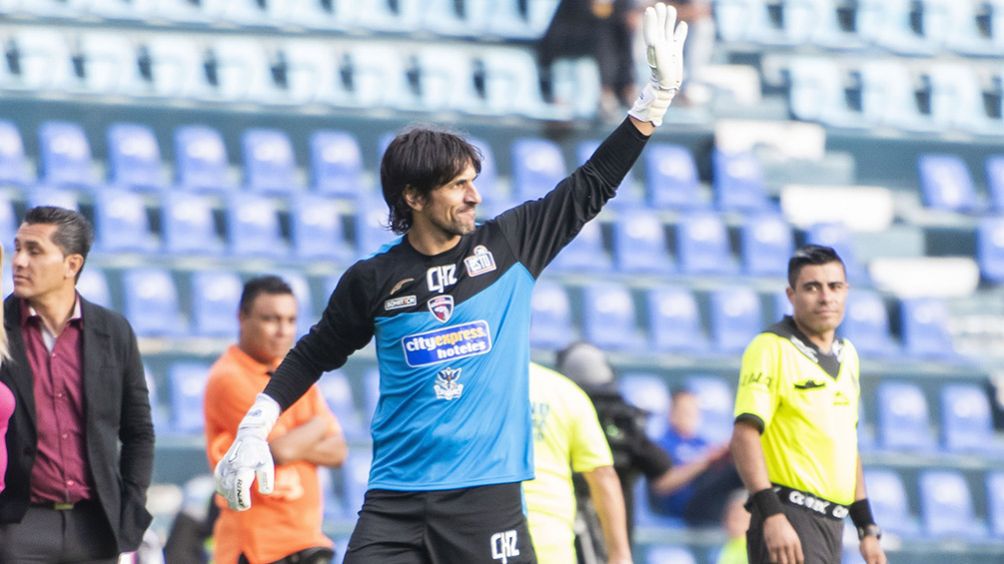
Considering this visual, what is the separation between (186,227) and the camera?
14023 millimetres

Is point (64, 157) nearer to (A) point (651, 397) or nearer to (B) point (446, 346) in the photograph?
(A) point (651, 397)

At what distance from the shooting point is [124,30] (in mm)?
15430

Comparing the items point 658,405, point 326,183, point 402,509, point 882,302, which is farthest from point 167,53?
point 402,509

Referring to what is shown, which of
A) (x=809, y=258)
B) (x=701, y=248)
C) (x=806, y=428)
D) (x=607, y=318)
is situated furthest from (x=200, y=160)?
(x=806, y=428)

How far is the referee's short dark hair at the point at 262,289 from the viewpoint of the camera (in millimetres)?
7641

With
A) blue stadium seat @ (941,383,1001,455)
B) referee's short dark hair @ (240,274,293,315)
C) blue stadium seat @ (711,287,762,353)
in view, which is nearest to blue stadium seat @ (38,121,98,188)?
blue stadium seat @ (711,287,762,353)

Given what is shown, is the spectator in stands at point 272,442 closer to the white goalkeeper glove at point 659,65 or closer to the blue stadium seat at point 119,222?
the white goalkeeper glove at point 659,65

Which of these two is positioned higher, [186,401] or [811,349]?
[186,401]

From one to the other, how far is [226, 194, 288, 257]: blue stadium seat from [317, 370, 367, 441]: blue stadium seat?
1280mm

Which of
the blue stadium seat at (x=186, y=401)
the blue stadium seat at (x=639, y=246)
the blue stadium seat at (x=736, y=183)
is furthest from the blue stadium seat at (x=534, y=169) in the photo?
the blue stadium seat at (x=186, y=401)

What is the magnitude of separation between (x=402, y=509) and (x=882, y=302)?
10917 millimetres

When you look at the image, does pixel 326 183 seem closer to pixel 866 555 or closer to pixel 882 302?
pixel 882 302

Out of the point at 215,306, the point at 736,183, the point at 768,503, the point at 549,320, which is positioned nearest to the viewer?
the point at 768,503

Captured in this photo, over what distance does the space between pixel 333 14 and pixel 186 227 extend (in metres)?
3.04
